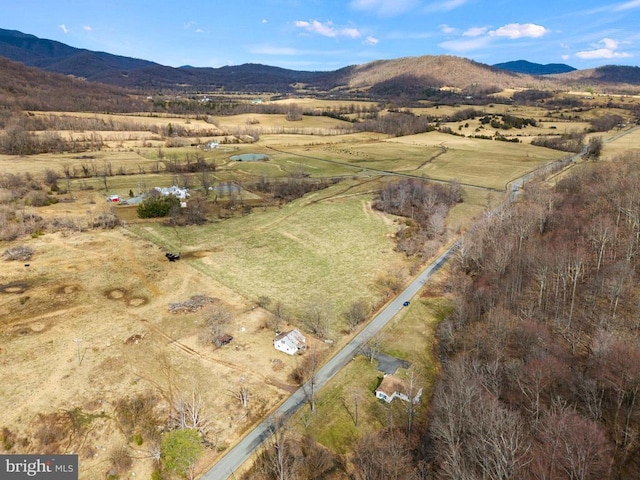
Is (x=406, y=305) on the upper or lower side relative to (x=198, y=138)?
lower

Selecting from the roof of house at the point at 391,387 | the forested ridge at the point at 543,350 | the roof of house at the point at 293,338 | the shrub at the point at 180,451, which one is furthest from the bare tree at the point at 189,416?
the forested ridge at the point at 543,350

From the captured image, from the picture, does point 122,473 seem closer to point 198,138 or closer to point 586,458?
point 586,458

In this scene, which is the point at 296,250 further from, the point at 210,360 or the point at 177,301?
the point at 210,360

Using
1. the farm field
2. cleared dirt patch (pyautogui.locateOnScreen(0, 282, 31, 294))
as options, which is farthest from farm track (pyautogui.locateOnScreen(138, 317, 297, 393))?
cleared dirt patch (pyautogui.locateOnScreen(0, 282, 31, 294))

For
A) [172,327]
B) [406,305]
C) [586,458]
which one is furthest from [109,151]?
[586,458]

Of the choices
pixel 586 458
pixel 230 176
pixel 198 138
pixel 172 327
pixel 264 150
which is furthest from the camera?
pixel 198 138

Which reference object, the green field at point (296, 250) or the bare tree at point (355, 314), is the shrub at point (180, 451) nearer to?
the bare tree at point (355, 314)
